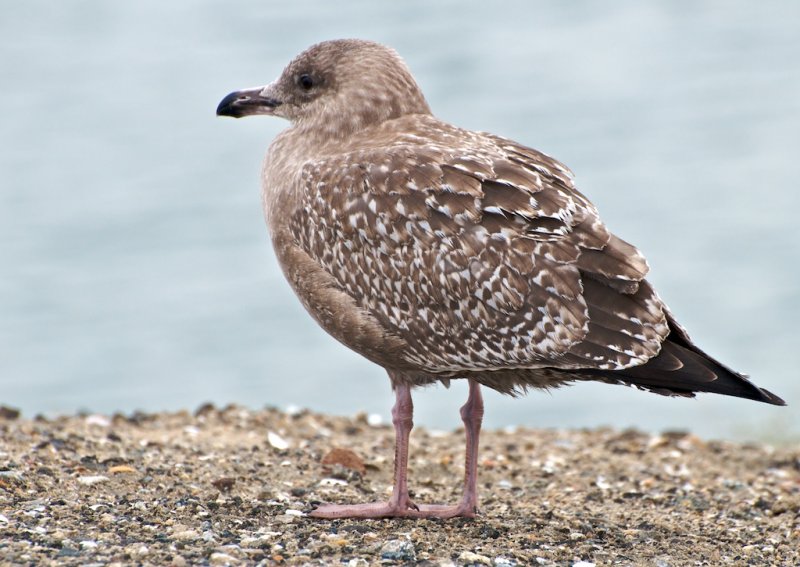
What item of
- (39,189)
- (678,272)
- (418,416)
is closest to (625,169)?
(678,272)

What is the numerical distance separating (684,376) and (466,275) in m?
1.29

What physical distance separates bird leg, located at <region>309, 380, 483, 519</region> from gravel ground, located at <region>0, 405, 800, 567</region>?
0.33 feet

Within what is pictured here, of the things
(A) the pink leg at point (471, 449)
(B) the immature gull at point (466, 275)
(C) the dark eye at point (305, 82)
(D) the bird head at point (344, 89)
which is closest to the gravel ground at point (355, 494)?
(A) the pink leg at point (471, 449)

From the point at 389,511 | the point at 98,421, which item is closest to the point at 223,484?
the point at 389,511

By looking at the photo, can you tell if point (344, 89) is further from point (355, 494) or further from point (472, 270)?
point (355, 494)

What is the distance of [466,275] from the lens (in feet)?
24.0

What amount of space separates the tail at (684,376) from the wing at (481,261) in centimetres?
7

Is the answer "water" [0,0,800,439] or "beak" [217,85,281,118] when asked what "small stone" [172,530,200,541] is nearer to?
"beak" [217,85,281,118]

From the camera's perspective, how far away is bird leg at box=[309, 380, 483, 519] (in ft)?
25.2

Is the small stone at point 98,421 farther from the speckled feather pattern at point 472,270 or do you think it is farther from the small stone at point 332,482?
the speckled feather pattern at point 472,270

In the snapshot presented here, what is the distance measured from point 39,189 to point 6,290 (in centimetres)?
334

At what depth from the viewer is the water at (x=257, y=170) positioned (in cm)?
1853

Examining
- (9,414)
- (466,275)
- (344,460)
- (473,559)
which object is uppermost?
(466,275)

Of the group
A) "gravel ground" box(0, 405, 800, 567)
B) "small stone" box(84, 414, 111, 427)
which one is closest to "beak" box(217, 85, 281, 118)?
"gravel ground" box(0, 405, 800, 567)
